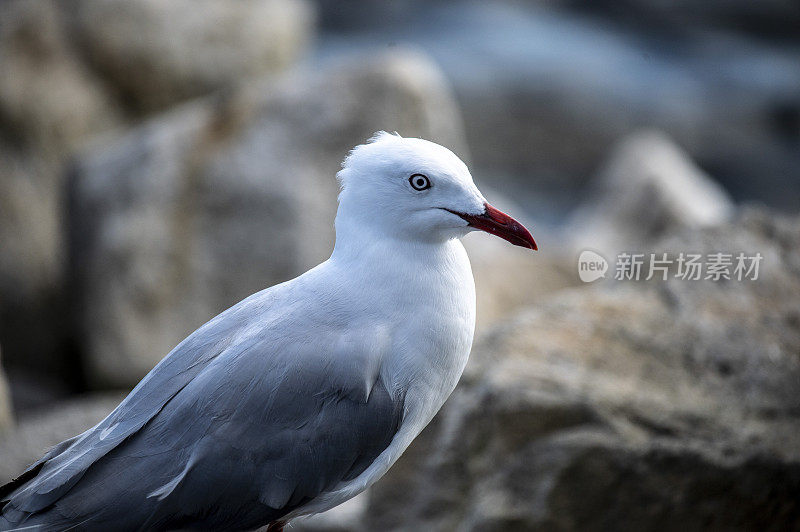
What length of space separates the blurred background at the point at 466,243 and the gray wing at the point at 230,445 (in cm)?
102

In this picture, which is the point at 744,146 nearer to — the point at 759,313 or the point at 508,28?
the point at 508,28

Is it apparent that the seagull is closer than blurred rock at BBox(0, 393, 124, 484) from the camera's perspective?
Yes

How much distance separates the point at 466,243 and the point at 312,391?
16.6 ft

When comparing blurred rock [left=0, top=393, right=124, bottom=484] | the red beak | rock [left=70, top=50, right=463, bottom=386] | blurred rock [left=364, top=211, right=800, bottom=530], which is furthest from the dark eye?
rock [left=70, top=50, right=463, bottom=386]

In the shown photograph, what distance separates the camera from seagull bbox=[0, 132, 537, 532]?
7.95 ft

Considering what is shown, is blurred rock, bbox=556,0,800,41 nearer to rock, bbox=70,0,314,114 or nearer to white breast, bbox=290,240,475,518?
rock, bbox=70,0,314,114

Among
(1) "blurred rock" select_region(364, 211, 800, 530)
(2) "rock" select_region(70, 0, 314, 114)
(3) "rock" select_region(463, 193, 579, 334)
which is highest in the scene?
(2) "rock" select_region(70, 0, 314, 114)

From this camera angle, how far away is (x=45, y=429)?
Result: 16.2 feet

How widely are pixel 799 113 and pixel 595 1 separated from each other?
12.7ft

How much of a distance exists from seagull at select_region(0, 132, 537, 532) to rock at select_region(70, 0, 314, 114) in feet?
16.7

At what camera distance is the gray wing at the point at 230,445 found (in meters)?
2.41

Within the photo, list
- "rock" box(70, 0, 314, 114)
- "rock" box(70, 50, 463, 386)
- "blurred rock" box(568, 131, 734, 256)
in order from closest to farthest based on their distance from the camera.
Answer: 1. "rock" box(70, 50, 463, 386)
2. "rock" box(70, 0, 314, 114)
3. "blurred rock" box(568, 131, 734, 256)

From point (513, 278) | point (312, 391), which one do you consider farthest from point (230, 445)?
point (513, 278)

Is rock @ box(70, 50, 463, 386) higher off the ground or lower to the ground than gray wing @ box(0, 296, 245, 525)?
lower
